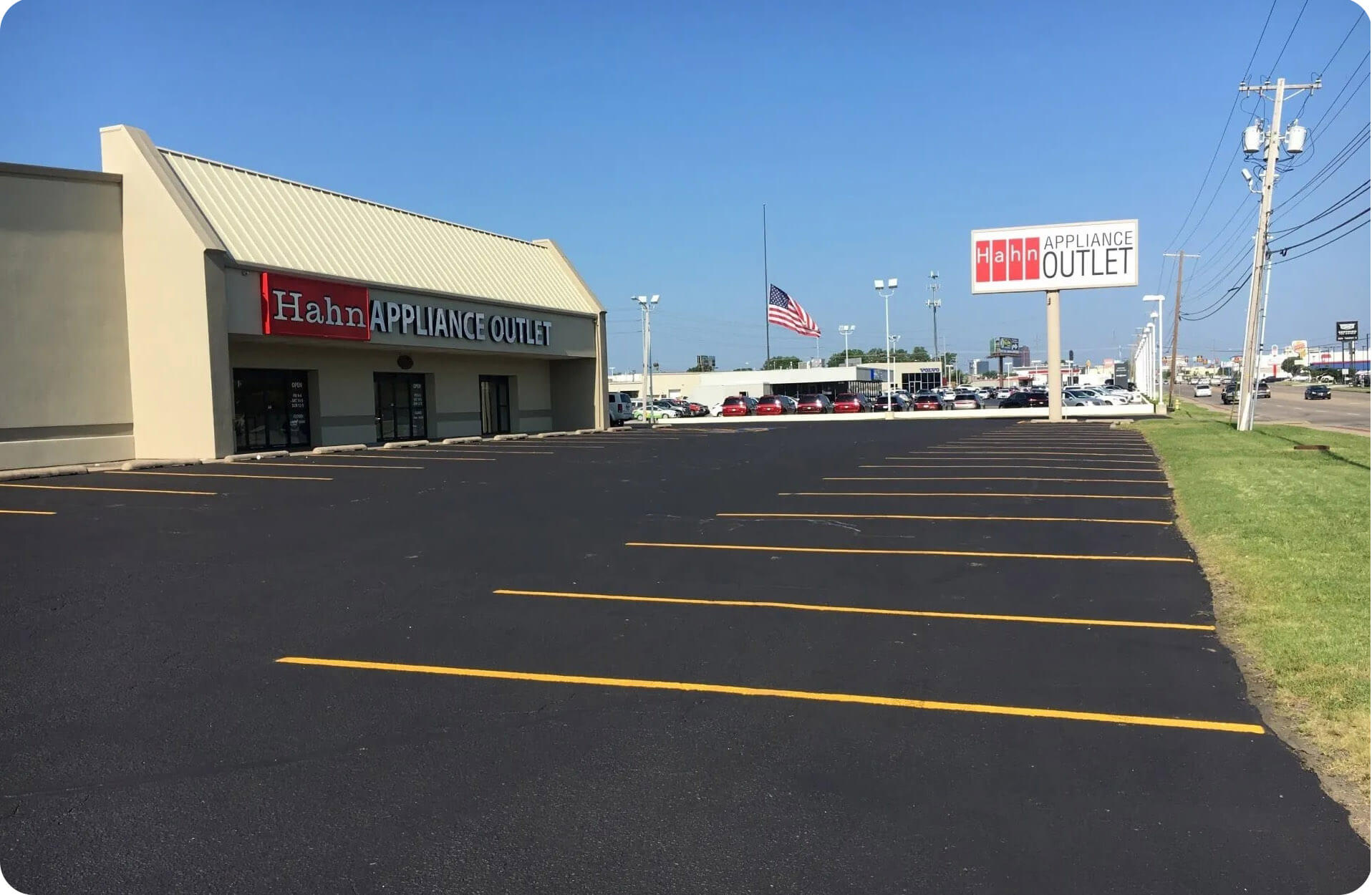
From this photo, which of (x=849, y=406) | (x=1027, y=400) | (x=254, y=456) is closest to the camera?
(x=254, y=456)

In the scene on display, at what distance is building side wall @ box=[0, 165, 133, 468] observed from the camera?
66.9 ft

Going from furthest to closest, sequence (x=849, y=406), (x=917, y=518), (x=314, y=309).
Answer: (x=849, y=406)
(x=314, y=309)
(x=917, y=518)

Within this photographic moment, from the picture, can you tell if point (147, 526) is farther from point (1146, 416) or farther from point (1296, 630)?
point (1146, 416)

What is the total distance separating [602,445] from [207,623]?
22.2 metres

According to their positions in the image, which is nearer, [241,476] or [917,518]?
[917,518]

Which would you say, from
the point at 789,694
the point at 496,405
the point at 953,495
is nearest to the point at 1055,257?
the point at 496,405

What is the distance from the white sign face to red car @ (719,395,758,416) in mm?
28198

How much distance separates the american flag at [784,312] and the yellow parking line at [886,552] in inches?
1866

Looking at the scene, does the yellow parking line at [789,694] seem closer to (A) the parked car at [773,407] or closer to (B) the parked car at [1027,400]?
(A) the parked car at [773,407]

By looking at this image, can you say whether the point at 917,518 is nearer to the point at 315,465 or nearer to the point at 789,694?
the point at 789,694

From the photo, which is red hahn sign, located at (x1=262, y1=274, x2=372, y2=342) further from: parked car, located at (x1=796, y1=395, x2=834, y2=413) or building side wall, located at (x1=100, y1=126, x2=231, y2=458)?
parked car, located at (x1=796, y1=395, x2=834, y2=413)

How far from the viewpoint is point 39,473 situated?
19.0 meters

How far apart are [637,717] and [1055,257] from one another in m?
43.1

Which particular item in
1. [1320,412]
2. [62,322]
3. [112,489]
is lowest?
[112,489]
